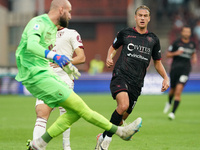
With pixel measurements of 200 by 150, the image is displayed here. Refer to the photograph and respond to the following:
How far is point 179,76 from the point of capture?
12266mm

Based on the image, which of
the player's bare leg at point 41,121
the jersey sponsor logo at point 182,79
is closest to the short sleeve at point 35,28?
the player's bare leg at point 41,121

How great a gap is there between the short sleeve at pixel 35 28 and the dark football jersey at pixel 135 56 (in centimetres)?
213

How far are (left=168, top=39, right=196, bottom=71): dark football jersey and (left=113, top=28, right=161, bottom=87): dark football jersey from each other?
17.9 feet

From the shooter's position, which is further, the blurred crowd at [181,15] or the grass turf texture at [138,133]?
the blurred crowd at [181,15]

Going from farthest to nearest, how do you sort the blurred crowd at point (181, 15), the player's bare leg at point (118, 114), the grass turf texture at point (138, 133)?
the blurred crowd at point (181, 15) < the grass turf texture at point (138, 133) < the player's bare leg at point (118, 114)

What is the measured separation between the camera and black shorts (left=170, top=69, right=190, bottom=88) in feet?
39.9

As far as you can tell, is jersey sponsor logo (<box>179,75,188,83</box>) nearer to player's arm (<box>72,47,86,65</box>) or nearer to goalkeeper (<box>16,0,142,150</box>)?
player's arm (<box>72,47,86,65</box>)

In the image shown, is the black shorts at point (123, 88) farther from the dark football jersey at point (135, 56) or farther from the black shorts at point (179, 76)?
the black shorts at point (179, 76)

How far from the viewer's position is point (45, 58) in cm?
519

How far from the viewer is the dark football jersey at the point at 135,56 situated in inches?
273

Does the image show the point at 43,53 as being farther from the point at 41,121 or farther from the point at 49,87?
the point at 41,121

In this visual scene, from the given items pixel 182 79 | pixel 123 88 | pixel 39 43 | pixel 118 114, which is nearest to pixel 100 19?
pixel 182 79

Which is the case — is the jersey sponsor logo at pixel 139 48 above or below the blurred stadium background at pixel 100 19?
above

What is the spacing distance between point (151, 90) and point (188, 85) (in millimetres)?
2412
